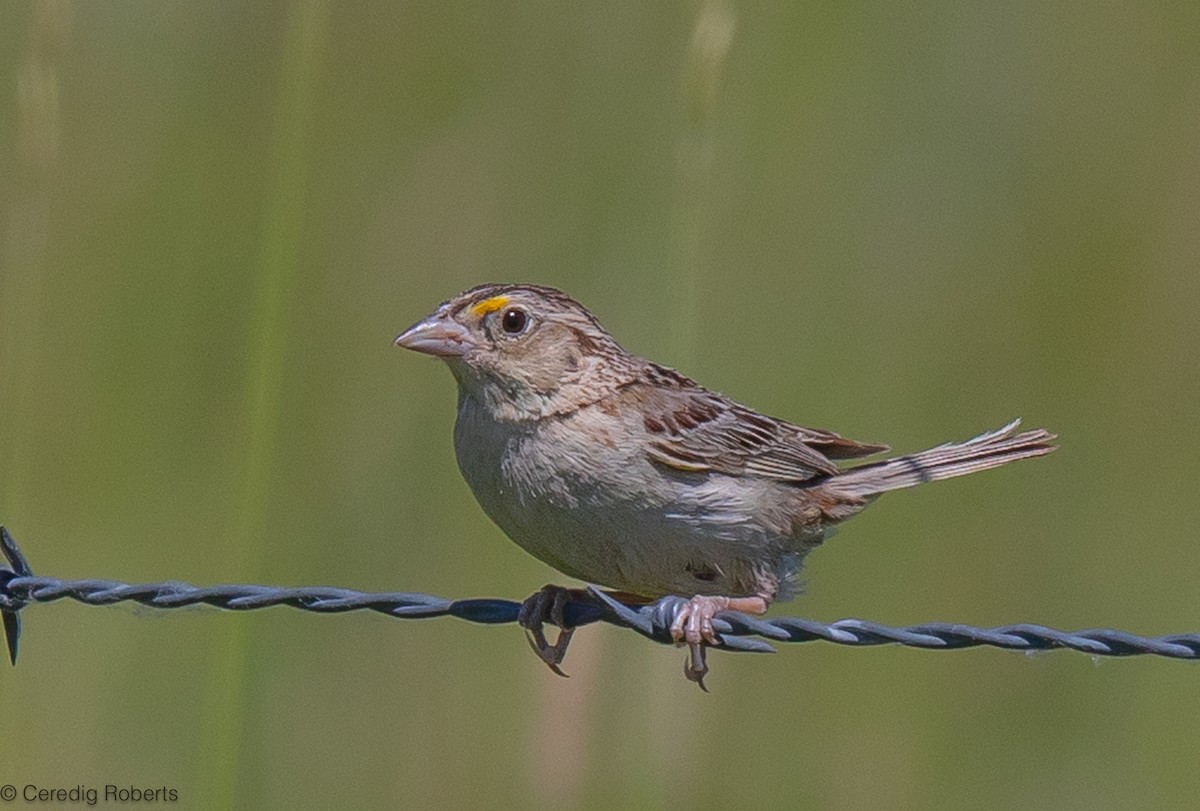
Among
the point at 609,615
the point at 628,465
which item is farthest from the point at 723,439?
the point at 609,615

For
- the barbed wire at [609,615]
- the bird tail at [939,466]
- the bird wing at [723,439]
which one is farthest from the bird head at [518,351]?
the barbed wire at [609,615]

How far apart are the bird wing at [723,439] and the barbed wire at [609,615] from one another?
2.22ft

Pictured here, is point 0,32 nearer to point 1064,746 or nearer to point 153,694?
point 153,694

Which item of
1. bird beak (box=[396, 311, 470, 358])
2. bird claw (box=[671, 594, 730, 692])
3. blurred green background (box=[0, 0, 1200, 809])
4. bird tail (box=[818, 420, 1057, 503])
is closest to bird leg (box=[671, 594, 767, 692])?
bird claw (box=[671, 594, 730, 692])

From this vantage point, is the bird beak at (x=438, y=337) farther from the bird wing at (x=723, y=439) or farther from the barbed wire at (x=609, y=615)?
the barbed wire at (x=609, y=615)

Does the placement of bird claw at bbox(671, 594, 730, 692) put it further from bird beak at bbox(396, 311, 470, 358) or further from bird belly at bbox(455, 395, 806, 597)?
bird beak at bbox(396, 311, 470, 358)

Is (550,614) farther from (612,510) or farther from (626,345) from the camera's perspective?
(626,345)

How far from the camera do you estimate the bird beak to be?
5.17 meters

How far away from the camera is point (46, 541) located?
6.91 metres

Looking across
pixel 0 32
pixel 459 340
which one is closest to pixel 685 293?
pixel 459 340

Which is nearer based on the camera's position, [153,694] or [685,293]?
[685,293]

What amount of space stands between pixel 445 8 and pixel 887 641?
→ 4.64 m

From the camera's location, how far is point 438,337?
5219 mm

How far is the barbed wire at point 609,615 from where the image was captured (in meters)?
3.86
